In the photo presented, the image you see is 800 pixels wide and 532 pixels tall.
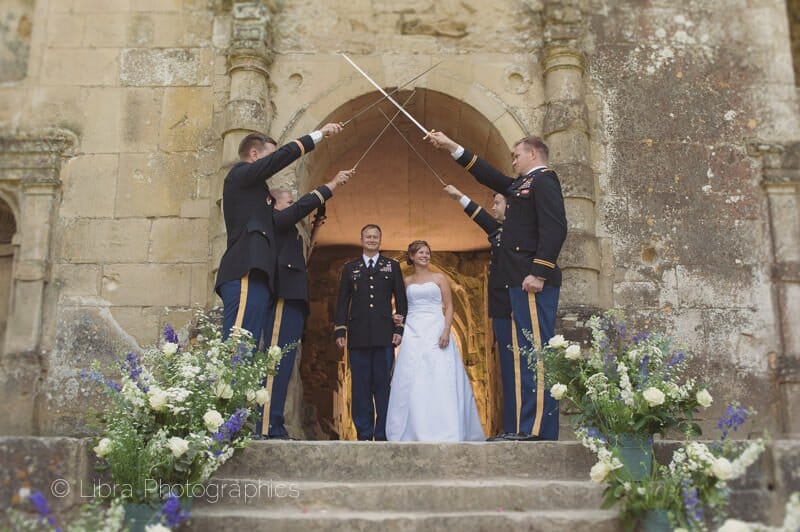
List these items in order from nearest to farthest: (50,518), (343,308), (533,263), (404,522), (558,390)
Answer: (50,518), (404,522), (558,390), (533,263), (343,308)

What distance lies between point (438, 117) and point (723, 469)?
4673mm

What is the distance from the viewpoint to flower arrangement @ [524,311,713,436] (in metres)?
4.23

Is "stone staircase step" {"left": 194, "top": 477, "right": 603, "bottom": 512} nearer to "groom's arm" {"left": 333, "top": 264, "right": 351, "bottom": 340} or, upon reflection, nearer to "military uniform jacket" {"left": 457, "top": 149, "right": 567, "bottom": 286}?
"military uniform jacket" {"left": 457, "top": 149, "right": 567, "bottom": 286}

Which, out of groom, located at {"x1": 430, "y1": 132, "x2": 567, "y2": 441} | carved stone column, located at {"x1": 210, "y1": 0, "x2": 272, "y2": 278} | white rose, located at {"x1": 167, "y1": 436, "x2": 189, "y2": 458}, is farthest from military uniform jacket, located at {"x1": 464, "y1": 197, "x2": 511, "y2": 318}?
white rose, located at {"x1": 167, "y1": 436, "x2": 189, "y2": 458}

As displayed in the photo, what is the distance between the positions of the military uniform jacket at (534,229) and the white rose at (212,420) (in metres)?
2.21

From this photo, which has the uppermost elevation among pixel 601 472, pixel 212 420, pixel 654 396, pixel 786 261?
pixel 786 261

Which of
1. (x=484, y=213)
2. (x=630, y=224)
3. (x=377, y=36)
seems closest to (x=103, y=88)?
(x=377, y=36)

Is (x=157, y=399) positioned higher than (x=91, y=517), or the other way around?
(x=157, y=399)

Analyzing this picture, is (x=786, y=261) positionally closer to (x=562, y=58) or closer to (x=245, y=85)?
(x=562, y=58)

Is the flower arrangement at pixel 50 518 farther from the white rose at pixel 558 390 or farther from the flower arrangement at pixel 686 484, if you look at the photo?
the white rose at pixel 558 390

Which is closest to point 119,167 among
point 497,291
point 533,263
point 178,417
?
point 497,291

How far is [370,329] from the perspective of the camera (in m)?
6.53

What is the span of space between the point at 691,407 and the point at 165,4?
5.53 meters

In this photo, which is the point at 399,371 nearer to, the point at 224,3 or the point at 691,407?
the point at 691,407
